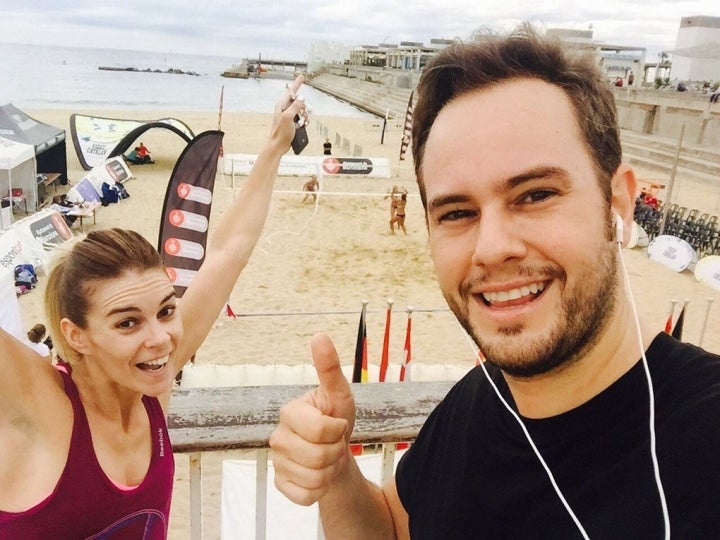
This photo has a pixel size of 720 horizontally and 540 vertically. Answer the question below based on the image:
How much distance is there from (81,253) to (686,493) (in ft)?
5.25

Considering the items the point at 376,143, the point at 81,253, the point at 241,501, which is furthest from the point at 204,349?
the point at 376,143

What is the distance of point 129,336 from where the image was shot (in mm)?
Answer: 1634

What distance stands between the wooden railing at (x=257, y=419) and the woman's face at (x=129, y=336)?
0.41 ft

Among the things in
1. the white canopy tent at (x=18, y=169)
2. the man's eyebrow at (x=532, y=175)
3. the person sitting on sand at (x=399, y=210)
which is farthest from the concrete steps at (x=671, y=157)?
the man's eyebrow at (x=532, y=175)

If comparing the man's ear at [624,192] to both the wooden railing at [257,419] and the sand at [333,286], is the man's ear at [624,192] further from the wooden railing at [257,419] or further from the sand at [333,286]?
the sand at [333,286]

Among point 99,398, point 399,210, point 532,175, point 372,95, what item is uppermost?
point 532,175

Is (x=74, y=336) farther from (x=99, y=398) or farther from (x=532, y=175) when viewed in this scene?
(x=532, y=175)

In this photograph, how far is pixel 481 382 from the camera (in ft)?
4.51

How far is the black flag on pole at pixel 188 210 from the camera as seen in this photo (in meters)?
6.50

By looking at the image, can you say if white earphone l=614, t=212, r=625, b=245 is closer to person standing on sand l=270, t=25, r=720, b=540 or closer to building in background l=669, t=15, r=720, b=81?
person standing on sand l=270, t=25, r=720, b=540

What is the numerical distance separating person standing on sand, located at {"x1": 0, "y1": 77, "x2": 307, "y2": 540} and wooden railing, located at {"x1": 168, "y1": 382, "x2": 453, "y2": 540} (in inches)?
3.0

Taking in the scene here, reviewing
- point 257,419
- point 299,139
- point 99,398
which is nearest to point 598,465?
point 257,419

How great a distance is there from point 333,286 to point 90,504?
31.7ft

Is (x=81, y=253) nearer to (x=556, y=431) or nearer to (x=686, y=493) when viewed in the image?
(x=556, y=431)
